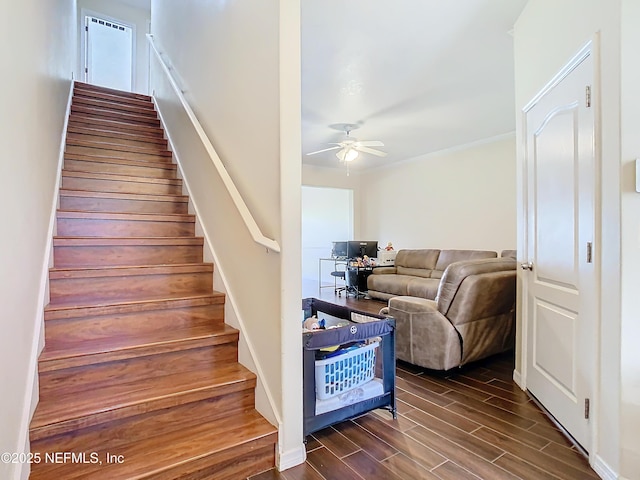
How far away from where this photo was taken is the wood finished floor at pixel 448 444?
1.61m

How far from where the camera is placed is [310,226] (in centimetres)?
920

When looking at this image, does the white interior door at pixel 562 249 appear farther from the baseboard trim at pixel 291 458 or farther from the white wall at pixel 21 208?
the white wall at pixel 21 208

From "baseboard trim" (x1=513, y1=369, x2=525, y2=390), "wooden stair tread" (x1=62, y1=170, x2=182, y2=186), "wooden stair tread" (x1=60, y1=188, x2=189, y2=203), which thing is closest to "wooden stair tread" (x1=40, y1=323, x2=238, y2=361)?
"wooden stair tread" (x1=60, y1=188, x2=189, y2=203)

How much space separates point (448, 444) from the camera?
1832 mm

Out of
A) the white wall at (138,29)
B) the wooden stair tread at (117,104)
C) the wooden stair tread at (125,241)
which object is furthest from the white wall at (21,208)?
the white wall at (138,29)

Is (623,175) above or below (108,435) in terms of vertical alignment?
above

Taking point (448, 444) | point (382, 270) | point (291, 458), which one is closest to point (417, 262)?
point (382, 270)

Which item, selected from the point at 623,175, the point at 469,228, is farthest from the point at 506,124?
the point at 623,175

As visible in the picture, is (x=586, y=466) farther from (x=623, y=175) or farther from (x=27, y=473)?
(x=27, y=473)

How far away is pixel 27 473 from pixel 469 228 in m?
6.22

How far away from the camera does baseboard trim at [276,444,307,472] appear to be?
5.36 ft

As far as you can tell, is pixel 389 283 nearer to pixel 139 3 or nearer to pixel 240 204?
pixel 240 204

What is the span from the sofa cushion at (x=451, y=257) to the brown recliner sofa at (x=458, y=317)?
280 centimetres

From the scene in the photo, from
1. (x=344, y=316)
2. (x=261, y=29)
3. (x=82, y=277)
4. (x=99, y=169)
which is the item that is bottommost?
(x=344, y=316)
